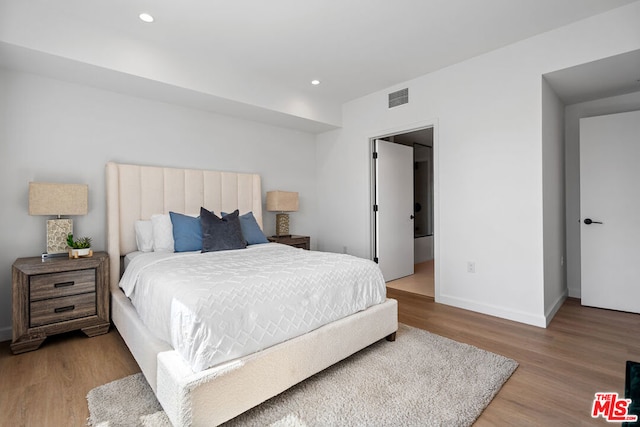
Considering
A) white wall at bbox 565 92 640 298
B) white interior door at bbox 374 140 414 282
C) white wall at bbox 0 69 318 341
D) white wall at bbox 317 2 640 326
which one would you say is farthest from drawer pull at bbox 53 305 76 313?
white wall at bbox 565 92 640 298

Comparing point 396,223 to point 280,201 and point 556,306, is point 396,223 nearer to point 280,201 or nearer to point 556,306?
point 280,201

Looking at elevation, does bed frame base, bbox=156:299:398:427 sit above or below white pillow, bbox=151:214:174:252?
below

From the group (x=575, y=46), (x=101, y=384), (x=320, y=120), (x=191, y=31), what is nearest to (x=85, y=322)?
(x=101, y=384)

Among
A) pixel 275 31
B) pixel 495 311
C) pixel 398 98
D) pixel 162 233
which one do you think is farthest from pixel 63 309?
pixel 398 98

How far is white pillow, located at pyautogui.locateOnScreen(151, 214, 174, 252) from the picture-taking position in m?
3.07

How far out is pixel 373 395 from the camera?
1813mm

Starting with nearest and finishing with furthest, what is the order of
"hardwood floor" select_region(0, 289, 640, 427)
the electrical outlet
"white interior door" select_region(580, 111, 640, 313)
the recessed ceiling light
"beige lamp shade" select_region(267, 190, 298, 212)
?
"hardwood floor" select_region(0, 289, 640, 427) < the recessed ceiling light < "white interior door" select_region(580, 111, 640, 313) < the electrical outlet < "beige lamp shade" select_region(267, 190, 298, 212)

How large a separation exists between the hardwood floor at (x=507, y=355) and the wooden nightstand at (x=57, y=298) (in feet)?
0.45

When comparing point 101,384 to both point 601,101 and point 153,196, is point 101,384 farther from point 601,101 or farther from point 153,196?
point 601,101

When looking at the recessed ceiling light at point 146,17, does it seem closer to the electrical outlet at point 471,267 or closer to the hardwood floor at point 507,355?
the hardwood floor at point 507,355

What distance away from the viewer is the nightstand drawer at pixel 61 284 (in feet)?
7.91

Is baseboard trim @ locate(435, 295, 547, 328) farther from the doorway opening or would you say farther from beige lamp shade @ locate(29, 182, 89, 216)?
beige lamp shade @ locate(29, 182, 89, 216)

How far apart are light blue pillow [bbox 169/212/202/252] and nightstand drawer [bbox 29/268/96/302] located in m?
0.72

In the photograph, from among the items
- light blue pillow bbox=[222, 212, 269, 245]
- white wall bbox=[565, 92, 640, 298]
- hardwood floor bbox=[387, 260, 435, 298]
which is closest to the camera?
light blue pillow bbox=[222, 212, 269, 245]
